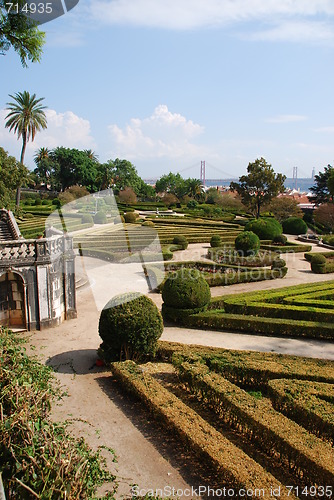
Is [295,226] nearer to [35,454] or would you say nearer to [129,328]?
[129,328]

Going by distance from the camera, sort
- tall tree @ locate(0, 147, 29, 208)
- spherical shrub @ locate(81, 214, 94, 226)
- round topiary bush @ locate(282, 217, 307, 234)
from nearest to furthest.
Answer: tall tree @ locate(0, 147, 29, 208)
spherical shrub @ locate(81, 214, 94, 226)
round topiary bush @ locate(282, 217, 307, 234)

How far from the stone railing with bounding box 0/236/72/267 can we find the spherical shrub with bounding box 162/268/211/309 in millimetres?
5203

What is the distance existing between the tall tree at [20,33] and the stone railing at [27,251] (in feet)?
22.2

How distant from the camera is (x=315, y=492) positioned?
7.66 meters

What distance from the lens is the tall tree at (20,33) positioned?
12562 mm

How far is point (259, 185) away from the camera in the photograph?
59.3m

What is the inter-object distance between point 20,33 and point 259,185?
1949 inches

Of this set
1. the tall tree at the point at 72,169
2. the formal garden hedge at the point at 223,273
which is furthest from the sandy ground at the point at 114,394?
the tall tree at the point at 72,169

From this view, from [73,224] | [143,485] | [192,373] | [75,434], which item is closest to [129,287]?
[192,373]

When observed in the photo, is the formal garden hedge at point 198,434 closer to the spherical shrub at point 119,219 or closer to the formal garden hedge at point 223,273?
the formal garden hedge at point 223,273

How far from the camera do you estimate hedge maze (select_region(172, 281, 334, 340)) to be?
17.3m

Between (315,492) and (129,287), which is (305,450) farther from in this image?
(129,287)

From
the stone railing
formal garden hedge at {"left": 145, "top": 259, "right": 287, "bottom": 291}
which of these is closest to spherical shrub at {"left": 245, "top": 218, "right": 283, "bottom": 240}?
formal garden hedge at {"left": 145, "top": 259, "right": 287, "bottom": 291}

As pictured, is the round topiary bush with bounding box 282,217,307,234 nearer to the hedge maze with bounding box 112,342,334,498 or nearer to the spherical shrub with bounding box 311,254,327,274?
the spherical shrub with bounding box 311,254,327,274
